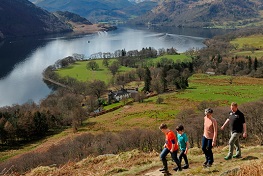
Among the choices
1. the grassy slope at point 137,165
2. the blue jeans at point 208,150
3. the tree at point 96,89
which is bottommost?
the tree at point 96,89

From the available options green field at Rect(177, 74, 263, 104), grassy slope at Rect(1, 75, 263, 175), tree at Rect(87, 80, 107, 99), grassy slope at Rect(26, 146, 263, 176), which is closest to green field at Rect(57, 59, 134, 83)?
tree at Rect(87, 80, 107, 99)

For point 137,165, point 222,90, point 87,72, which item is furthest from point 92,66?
point 137,165

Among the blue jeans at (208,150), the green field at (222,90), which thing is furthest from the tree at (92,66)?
the blue jeans at (208,150)

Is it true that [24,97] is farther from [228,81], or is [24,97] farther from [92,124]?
[228,81]

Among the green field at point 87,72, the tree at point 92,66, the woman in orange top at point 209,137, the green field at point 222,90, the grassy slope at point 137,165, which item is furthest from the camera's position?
the tree at point 92,66

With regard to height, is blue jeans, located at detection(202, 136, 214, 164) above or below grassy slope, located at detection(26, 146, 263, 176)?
above

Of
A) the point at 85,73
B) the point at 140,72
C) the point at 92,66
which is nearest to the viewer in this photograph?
the point at 140,72

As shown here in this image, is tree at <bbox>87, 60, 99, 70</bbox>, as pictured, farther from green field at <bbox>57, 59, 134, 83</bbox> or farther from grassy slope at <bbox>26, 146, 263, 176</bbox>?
grassy slope at <bbox>26, 146, 263, 176</bbox>

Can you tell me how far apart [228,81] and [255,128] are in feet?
319

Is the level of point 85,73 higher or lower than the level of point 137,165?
lower

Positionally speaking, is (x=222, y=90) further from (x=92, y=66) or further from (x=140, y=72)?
(x=92, y=66)

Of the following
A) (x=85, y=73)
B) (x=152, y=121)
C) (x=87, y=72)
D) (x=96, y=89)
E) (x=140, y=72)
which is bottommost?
(x=152, y=121)

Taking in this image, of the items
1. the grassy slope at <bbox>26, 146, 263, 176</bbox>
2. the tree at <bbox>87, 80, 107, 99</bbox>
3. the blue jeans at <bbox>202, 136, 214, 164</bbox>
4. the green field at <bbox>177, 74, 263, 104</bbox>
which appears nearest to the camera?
the grassy slope at <bbox>26, 146, 263, 176</bbox>

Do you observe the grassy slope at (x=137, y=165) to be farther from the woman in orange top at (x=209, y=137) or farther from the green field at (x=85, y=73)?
the green field at (x=85, y=73)
